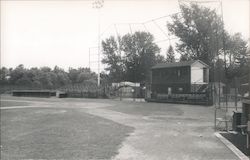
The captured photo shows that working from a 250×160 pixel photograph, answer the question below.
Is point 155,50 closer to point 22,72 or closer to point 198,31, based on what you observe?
point 198,31

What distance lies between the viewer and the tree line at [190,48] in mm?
63625

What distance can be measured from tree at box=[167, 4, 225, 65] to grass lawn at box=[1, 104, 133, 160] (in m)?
50.3

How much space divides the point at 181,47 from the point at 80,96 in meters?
25.0

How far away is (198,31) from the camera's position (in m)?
70.2

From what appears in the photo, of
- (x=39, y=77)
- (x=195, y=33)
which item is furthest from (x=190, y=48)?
(x=39, y=77)

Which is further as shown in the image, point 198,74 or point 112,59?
point 112,59

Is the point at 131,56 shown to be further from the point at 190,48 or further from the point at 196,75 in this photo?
the point at 196,75

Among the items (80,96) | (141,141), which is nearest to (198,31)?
(80,96)

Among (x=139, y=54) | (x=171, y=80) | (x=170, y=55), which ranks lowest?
(x=171, y=80)

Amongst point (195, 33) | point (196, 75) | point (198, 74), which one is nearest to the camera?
point (196, 75)

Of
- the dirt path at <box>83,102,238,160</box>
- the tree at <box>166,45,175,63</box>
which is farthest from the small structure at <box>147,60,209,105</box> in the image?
the tree at <box>166,45,175,63</box>

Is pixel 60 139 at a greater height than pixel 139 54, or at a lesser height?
lesser

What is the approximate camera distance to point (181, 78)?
176 feet

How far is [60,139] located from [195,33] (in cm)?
6094
